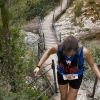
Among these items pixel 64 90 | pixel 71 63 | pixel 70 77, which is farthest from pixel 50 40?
pixel 71 63

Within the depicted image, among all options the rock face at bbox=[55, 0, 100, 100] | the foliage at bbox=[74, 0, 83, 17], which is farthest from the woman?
the foliage at bbox=[74, 0, 83, 17]

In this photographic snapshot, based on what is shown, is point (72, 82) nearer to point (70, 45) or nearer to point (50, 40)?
point (70, 45)

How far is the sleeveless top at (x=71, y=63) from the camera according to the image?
20.8ft

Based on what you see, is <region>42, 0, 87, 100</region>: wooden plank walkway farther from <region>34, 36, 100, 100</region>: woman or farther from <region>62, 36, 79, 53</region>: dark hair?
<region>62, 36, 79, 53</region>: dark hair

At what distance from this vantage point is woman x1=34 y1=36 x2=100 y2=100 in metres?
6.19

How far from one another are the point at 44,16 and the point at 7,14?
2981cm

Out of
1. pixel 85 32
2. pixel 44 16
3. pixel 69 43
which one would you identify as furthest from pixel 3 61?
pixel 44 16

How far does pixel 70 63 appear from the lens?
641 cm

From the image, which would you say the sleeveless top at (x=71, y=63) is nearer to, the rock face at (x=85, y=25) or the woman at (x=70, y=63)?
the woman at (x=70, y=63)

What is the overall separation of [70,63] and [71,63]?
2 cm

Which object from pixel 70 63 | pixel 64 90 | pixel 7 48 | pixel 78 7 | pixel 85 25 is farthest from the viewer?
pixel 78 7

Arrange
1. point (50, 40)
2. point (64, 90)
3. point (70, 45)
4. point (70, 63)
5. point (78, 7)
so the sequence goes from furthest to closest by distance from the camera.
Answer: point (78, 7) < point (50, 40) < point (64, 90) < point (70, 63) < point (70, 45)

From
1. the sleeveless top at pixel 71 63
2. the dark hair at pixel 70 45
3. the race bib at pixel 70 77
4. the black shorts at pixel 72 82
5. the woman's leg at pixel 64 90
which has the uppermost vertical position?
the dark hair at pixel 70 45

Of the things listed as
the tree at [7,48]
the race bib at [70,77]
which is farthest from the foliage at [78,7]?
the race bib at [70,77]
